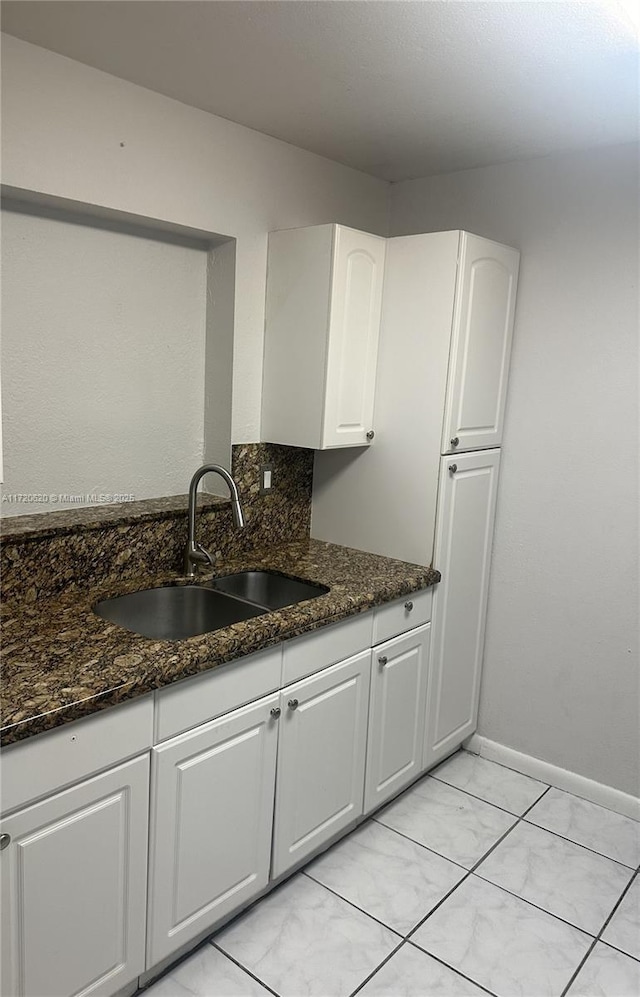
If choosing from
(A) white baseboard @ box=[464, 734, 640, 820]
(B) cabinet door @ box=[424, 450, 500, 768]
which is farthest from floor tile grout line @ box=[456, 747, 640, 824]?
(B) cabinet door @ box=[424, 450, 500, 768]

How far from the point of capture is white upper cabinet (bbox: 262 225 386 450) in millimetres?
2443

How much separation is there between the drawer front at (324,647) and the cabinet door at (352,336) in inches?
24.6

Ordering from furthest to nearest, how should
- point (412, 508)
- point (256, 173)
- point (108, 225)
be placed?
1. point (412, 508)
2. point (256, 173)
3. point (108, 225)

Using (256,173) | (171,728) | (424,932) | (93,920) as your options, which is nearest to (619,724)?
(424,932)

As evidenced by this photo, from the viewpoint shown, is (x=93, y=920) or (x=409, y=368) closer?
(x=93, y=920)

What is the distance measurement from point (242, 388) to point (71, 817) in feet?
4.89

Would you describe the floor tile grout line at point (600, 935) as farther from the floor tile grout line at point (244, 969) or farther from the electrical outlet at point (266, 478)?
the electrical outlet at point (266, 478)

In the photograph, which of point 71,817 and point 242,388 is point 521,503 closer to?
point 242,388

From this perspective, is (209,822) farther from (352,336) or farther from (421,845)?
A: (352,336)

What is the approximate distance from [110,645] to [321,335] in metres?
1.24

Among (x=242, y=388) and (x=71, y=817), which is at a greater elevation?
(x=242, y=388)

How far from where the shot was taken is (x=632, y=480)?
101 inches

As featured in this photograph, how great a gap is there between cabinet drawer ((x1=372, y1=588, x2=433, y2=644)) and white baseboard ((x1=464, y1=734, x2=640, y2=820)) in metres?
0.76

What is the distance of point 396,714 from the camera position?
8.40 ft
